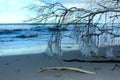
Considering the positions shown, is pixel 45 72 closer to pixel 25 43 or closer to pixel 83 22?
pixel 83 22

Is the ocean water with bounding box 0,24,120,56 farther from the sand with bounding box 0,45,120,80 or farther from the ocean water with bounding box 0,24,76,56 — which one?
the sand with bounding box 0,45,120,80

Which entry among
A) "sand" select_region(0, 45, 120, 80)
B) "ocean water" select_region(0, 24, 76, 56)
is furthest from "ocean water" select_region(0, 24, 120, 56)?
"sand" select_region(0, 45, 120, 80)

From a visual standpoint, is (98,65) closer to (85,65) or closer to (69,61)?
(85,65)

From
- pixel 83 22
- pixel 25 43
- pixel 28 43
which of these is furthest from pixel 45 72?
pixel 25 43

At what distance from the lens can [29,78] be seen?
10.5m

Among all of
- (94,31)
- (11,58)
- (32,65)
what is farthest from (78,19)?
(11,58)

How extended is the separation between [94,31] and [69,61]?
6.06 ft

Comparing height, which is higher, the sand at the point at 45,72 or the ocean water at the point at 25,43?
the sand at the point at 45,72

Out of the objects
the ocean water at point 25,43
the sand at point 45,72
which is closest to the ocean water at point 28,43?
the ocean water at point 25,43

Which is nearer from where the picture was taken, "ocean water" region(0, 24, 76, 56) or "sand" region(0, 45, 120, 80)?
"sand" region(0, 45, 120, 80)

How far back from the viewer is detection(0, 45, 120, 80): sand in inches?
415

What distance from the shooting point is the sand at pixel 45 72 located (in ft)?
34.6

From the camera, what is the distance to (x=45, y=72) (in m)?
11.3

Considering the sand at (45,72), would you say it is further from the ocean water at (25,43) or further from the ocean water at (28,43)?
the ocean water at (25,43)
